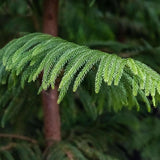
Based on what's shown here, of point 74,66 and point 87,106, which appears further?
point 87,106

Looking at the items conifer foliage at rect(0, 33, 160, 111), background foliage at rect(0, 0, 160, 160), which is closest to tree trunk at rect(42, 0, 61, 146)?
background foliage at rect(0, 0, 160, 160)

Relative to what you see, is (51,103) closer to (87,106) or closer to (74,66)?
(87,106)

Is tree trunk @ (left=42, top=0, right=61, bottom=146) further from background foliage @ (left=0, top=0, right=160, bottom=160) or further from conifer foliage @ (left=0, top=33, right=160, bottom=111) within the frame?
conifer foliage @ (left=0, top=33, right=160, bottom=111)

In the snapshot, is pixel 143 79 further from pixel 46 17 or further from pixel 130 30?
pixel 130 30

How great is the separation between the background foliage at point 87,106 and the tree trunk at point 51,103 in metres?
0.04

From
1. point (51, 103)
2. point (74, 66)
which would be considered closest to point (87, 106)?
point (51, 103)

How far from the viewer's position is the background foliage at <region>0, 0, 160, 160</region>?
130 cm

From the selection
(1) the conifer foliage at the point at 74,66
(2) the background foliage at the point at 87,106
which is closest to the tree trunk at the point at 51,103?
(2) the background foliage at the point at 87,106

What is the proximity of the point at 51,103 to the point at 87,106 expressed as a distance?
14cm

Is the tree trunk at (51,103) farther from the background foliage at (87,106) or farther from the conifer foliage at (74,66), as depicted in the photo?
the conifer foliage at (74,66)

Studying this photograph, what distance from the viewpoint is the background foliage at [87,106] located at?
130cm

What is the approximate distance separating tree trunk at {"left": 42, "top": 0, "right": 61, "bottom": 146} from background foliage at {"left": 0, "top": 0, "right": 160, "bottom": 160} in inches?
1.6

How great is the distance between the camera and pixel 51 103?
138 cm

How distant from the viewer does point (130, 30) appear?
261 centimetres
